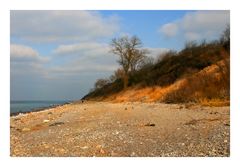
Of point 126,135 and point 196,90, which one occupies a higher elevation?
point 196,90

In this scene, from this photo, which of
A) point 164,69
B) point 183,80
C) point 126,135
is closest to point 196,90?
point 183,80

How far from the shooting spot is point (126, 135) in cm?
780

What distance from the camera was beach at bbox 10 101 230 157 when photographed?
699 centimetres

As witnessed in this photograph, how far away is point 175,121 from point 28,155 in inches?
123

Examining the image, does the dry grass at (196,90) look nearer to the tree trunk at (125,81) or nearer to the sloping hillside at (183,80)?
the sloping hillside at (183,80)

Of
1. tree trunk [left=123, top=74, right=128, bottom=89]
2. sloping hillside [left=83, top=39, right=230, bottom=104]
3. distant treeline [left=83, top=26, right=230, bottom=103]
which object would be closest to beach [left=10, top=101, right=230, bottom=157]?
sloping hillside [left=83, top=39, right=230, bottom=104]

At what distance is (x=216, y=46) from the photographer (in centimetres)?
1413


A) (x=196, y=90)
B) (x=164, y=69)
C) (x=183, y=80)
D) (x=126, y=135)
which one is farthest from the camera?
(x=164, y=69)

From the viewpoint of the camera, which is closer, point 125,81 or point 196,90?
point 196,90

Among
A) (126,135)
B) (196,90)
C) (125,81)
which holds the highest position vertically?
(125,81)

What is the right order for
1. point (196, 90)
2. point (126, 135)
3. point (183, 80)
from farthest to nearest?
point (183, 80)
point (196, 90)
point (126, 135)

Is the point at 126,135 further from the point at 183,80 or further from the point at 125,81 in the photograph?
the point at 125,81

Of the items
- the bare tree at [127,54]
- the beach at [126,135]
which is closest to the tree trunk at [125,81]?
the bare tree at [127,54]
